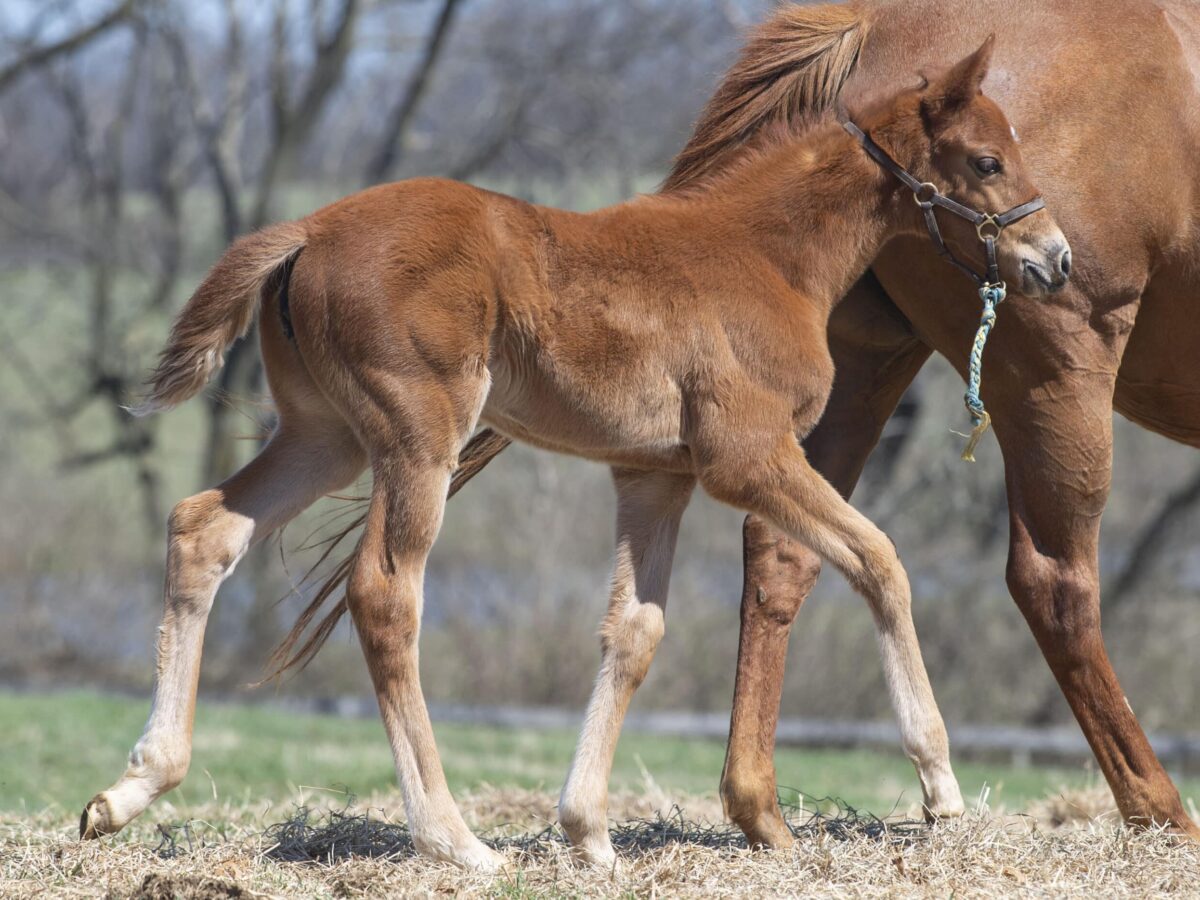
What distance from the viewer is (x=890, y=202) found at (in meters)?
3.90

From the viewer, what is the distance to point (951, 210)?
382cm

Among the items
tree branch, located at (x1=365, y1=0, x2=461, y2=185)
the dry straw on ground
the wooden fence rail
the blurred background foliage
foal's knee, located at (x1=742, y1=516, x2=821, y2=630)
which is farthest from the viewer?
tree branch, located at (x1=365, y1=0, x2=461, y2=185)

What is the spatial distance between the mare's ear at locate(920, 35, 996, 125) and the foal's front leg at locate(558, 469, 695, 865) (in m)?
1.20

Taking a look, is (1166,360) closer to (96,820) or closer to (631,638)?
(631,638)

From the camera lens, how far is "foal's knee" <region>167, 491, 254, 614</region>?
3.62 metres

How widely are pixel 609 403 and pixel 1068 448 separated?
1411mm

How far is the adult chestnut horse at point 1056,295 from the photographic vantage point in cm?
397

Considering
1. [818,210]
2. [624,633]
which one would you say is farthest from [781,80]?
[624,633]

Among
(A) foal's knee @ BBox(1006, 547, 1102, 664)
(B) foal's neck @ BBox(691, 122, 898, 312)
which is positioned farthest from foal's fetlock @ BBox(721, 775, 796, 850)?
(B) foal's neck @ BBox(691, 122, 898, 312)

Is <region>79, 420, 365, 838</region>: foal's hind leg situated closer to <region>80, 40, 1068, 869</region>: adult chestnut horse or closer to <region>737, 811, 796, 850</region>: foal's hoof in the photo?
<region>80, 40, 1068, 869</region>: adult chestnut horse

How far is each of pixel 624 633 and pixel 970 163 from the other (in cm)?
156

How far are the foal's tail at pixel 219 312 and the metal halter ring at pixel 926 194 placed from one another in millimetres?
1632

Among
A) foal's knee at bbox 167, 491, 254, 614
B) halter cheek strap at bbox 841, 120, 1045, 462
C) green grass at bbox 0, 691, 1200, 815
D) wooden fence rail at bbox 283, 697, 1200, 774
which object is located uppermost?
halter cheek strap at bbox 841, 120, 1045, 462

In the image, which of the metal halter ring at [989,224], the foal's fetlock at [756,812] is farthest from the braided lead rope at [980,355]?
the foal's fetlock at [756,812]
